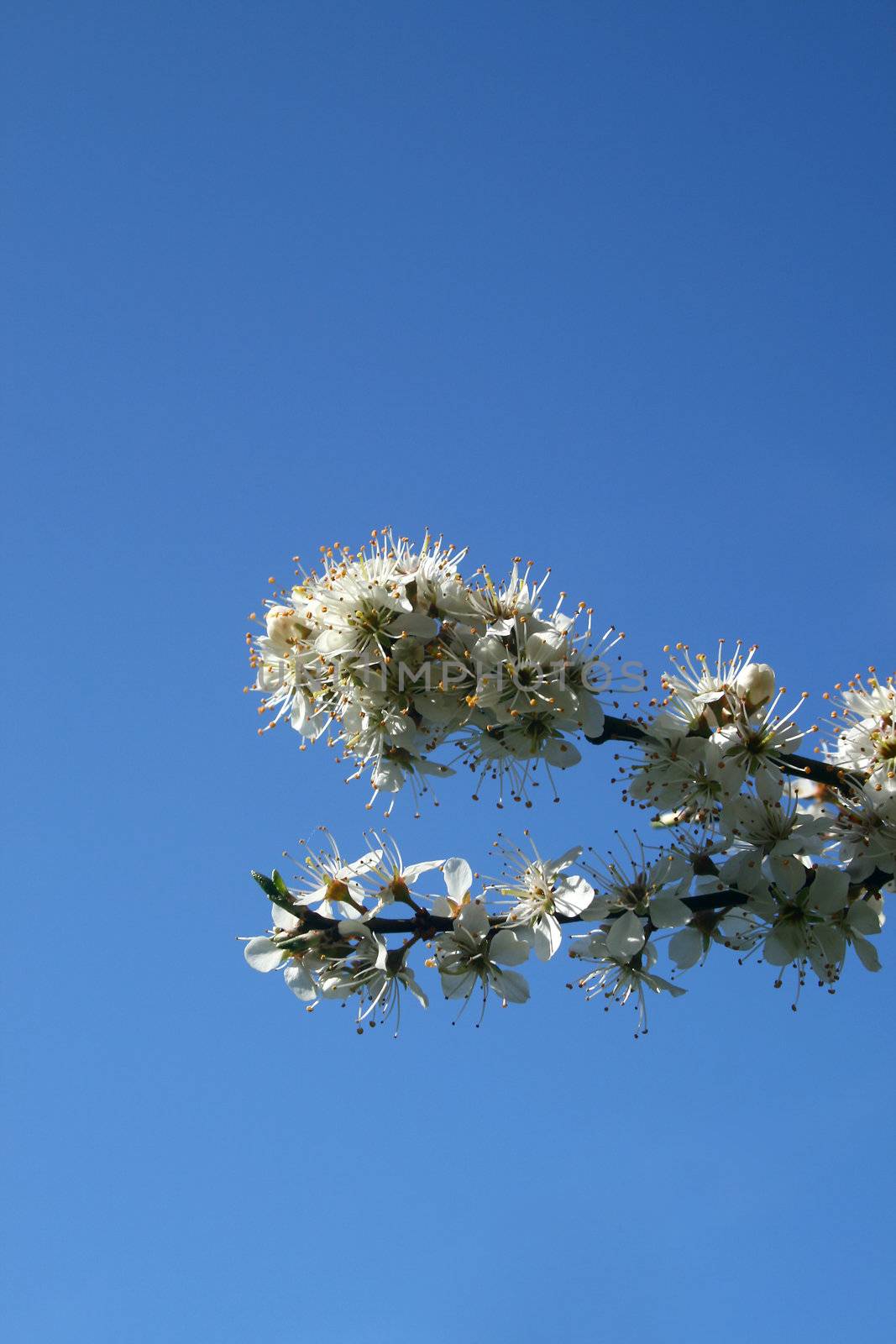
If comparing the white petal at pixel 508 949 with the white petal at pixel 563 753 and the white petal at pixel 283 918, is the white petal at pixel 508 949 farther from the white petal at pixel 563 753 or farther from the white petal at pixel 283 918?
the white petal at pixel 283 918

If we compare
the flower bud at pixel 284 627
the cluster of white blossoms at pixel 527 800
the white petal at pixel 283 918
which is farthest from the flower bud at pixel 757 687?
the white petal at pixel 283 918

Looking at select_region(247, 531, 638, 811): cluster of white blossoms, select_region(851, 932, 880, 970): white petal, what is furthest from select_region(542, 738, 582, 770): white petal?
select_region(851, 932, 880, 970): white petal

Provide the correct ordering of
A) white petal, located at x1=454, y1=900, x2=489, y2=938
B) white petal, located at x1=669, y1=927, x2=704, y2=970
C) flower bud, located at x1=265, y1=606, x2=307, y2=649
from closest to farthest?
white petal, located at x1=454, y1=900, x2=489, y2=938, white petal, located at x1=669, y1=927, x2=704, y2=970, flower bud, located at x1=265, y1=606, x2=307, y2=649

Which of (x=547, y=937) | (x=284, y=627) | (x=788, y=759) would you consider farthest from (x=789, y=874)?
(x=284, y=627)

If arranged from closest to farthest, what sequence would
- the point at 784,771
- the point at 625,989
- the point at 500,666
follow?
1. the point at 500,666
2. the point at 625,989
3. the point at 784,771

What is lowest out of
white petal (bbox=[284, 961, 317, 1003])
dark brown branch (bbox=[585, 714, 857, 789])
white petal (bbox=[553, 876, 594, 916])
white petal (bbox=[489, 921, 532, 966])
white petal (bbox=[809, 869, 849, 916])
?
white petal (bbox=[284, 961, 317, 1003])

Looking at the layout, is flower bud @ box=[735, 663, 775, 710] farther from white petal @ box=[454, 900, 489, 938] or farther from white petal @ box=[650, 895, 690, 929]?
white petal @ box=[454, 900, 489, 938]

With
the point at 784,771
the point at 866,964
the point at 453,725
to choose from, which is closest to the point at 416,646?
the point at 453,725

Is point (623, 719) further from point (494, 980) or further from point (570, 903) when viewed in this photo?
point (494, 980)
